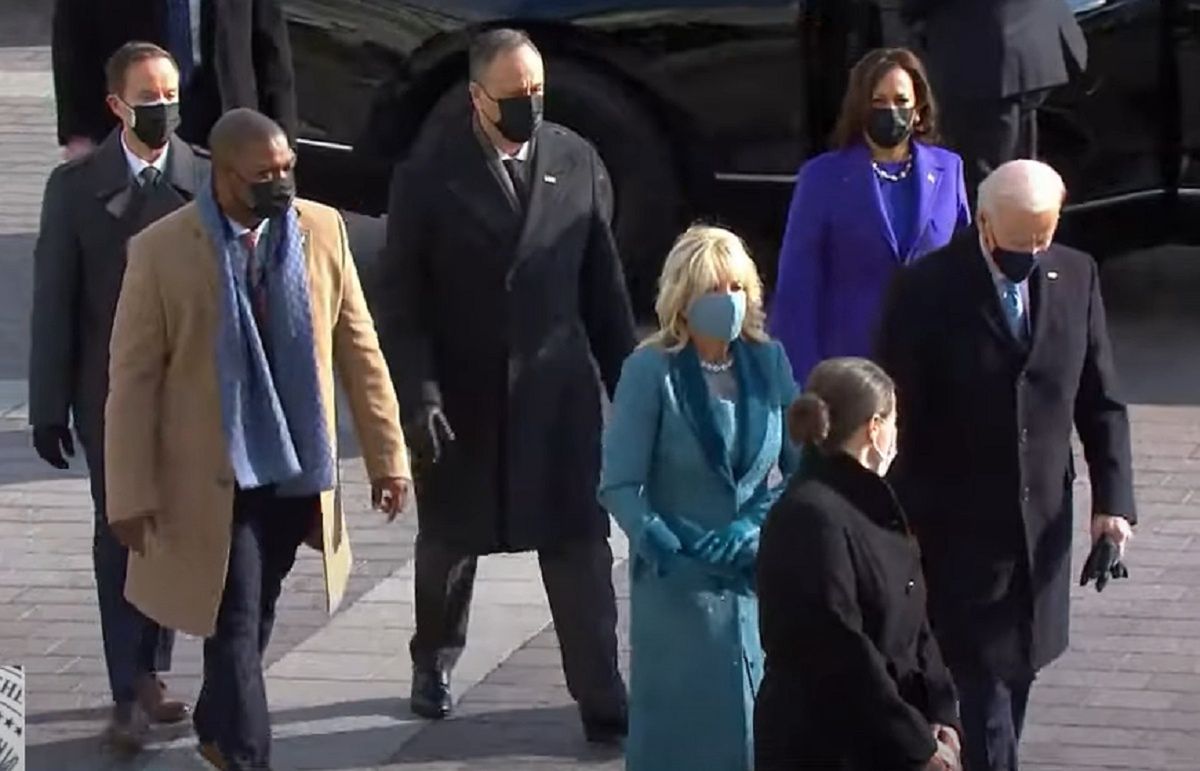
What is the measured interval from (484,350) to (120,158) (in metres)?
1.02

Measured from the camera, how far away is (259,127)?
688 centimetres

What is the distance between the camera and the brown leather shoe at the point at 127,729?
25.0 ft

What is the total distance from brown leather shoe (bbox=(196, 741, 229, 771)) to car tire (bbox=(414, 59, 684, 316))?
13.5 feet

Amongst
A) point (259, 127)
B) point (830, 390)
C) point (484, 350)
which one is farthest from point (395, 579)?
point (830, 390)

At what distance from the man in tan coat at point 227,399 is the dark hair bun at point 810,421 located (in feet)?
5.67

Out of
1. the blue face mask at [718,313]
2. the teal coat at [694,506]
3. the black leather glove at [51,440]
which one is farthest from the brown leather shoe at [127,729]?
the blue face mask at [718,313]

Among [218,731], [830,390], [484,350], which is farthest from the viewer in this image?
[484,350]

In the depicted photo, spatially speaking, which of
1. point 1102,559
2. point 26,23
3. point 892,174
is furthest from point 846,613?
point 26,23

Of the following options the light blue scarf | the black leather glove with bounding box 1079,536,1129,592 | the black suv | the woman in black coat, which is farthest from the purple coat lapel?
the black suv

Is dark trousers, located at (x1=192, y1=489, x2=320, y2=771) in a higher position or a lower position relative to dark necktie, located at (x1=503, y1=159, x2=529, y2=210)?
lower

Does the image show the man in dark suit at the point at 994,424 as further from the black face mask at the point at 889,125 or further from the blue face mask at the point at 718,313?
the black face mask at the point at 889,125

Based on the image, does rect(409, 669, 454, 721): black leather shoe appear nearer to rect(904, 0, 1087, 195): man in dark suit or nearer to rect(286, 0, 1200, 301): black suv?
rect(904, 0, 1087, 195): man in dark suit

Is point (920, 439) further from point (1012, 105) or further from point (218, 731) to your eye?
point (1012, 105)

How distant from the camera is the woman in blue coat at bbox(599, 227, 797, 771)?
6.43 metres
